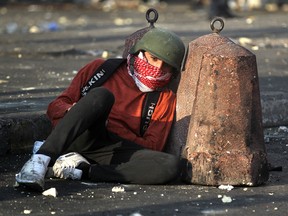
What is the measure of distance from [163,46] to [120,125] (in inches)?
20.6

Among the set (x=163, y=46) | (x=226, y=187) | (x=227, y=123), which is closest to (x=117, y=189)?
(x=226, y=187)

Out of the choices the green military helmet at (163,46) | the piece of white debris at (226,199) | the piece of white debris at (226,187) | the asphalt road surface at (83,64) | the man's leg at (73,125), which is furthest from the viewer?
the green military helmet at (163,46)

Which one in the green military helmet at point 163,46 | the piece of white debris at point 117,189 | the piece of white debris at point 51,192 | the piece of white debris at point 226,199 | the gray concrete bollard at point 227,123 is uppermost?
the green military helmet at point 163,46

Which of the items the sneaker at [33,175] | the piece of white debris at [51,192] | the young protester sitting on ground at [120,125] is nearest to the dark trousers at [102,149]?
the young protester sitting on ground at [120,125]

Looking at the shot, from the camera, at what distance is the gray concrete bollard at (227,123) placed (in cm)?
563

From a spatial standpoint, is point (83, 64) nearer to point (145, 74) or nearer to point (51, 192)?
point (145, 74)

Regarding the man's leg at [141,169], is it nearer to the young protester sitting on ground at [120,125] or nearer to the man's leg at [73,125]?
the young protester sitting on ground at [120,125]

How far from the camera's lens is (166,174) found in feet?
18.3

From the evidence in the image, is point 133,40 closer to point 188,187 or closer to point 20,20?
point 188,187

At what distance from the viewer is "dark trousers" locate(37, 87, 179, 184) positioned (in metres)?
5.48

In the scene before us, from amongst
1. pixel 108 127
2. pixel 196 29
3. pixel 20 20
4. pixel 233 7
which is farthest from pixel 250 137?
pixel 233 7

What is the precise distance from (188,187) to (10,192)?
98 centimetres

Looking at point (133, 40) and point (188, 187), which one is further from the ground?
point (133, 40)

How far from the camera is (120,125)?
19.4 feet
